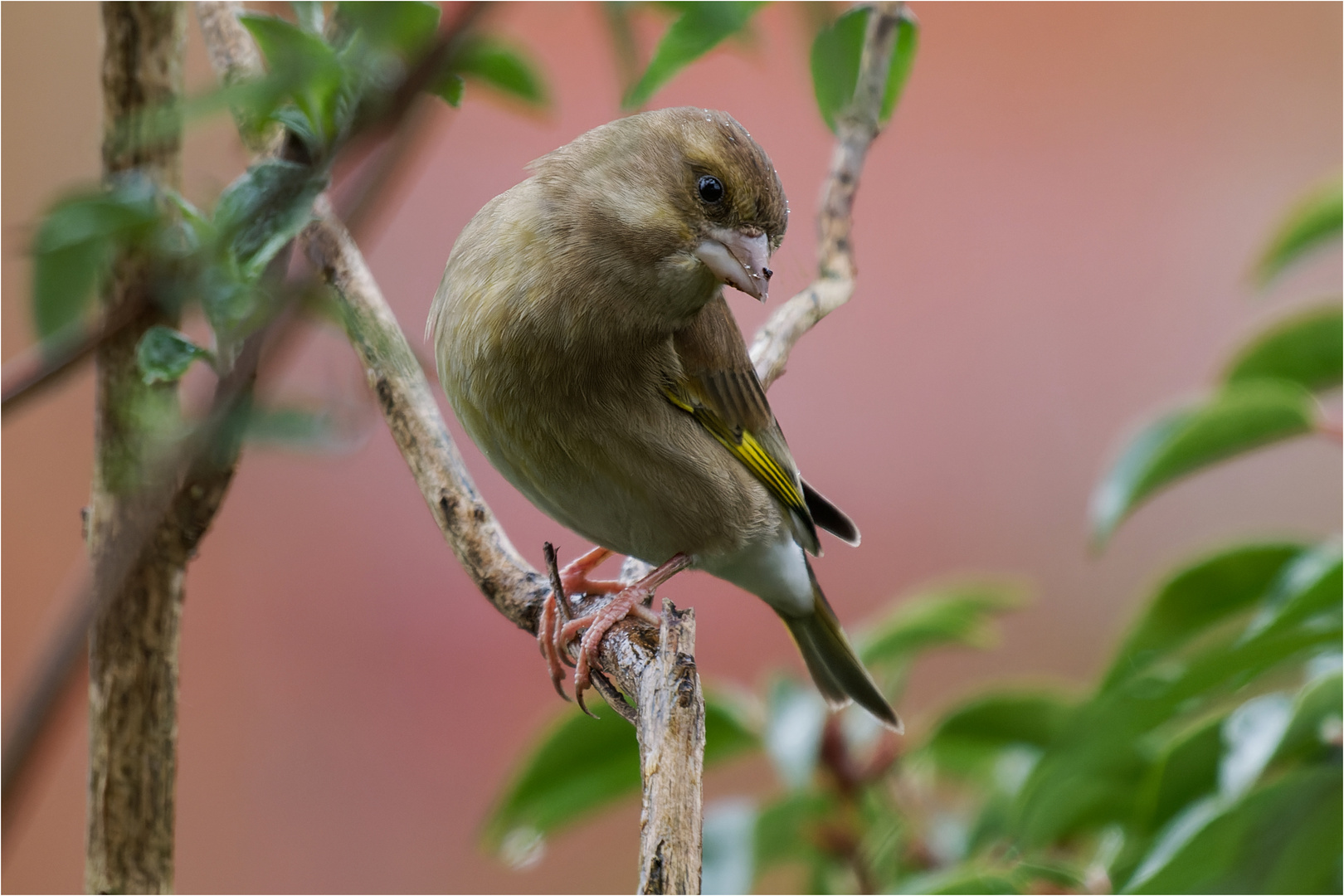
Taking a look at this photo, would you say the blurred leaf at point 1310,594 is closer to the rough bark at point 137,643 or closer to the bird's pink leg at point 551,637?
the bird's pink leg at point 551,637

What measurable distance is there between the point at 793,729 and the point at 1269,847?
2.02ft

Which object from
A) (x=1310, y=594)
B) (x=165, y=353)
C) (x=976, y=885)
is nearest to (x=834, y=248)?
(x=1310, y=594)

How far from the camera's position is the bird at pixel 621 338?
153 centimetres

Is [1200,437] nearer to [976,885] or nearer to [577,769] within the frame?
[976,885]

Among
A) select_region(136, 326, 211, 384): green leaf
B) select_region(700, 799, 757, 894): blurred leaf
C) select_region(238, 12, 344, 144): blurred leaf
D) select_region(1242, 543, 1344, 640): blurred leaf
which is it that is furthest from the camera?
select_region(700, 799, 757, 894): blurred leaf

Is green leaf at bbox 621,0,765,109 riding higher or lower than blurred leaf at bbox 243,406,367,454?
higher

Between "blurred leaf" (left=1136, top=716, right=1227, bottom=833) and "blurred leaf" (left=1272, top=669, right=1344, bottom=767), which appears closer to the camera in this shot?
"blurred leaf" (left=1272, top=669, right=1344, bottom=767)

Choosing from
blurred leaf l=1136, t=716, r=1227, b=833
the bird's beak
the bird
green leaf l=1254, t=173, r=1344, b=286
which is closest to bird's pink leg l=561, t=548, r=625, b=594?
the bird

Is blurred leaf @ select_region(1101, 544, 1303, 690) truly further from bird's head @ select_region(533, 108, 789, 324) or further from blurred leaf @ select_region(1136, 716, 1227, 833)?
bird's head @ select_region(533, 108, 789, 324)

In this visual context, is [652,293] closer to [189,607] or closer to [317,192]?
[317,192]

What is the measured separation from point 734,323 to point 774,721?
62cm

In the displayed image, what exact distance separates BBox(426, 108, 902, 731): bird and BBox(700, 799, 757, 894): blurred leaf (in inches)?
15.0

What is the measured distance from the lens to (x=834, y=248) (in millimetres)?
1797

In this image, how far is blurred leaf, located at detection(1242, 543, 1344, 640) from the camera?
50.6 inches
